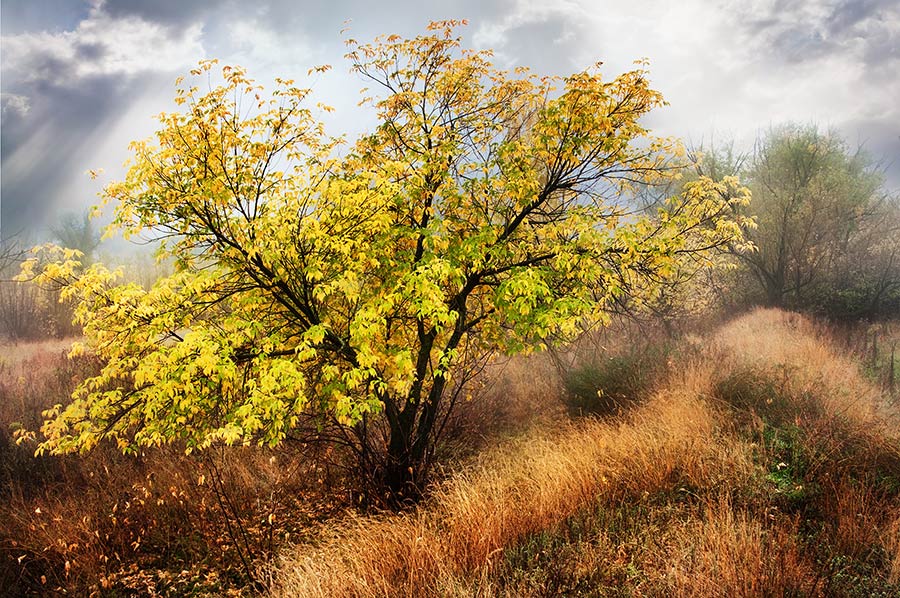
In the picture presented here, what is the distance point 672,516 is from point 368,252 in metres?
4.09

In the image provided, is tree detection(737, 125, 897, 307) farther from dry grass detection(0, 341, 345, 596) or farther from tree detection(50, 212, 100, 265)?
tree detection(50, 212, 100, 265)

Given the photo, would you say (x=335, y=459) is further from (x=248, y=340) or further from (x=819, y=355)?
(x=819, y=355)

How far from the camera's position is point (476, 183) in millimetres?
6418

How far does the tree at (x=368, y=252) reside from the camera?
4.88 m

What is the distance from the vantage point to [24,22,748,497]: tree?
16.0 ft

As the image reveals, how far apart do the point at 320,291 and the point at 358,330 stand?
52 cm

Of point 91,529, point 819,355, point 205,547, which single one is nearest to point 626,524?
point 205,547

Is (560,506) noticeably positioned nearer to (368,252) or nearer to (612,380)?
(368,252)

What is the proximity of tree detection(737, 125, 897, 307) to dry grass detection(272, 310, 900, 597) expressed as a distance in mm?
11911

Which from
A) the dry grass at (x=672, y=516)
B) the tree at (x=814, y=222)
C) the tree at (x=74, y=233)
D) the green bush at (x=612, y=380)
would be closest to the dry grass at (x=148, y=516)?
the dry grass at (x=672, y=516)

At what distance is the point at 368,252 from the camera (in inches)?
216

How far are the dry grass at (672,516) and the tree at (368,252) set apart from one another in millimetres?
1337

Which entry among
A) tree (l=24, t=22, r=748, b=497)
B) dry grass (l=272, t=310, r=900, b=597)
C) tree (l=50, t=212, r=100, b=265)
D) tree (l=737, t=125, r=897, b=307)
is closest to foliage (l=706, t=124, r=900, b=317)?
tree (l=737, t=125, r=897, b=307)

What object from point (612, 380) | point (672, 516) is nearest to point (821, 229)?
point (612, 380)
